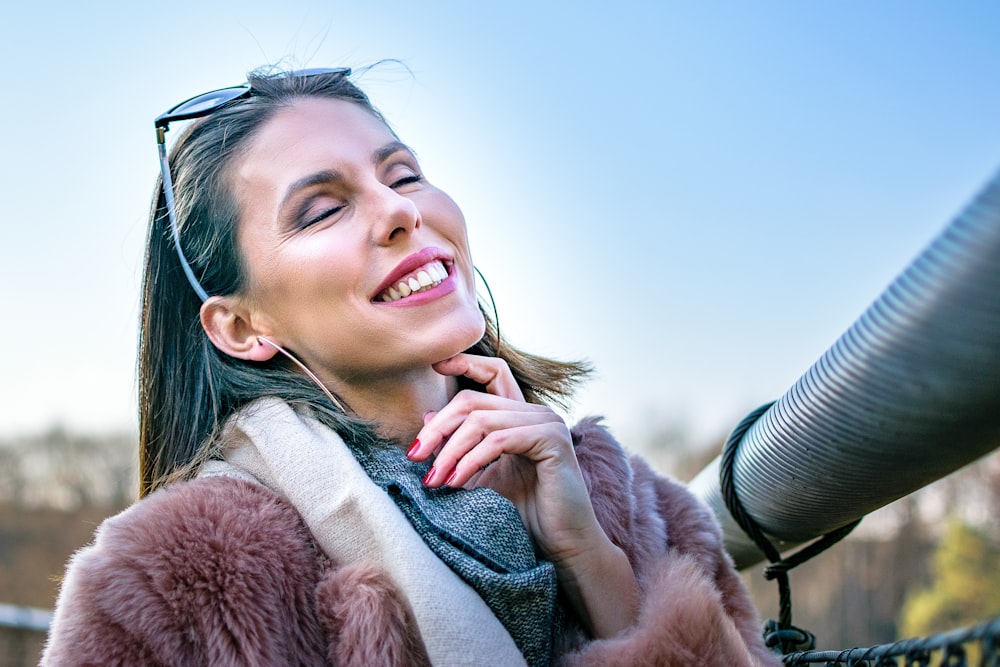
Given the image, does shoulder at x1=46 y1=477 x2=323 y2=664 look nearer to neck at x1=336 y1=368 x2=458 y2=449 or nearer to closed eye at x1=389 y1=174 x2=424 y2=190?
neck at x1=336 y1=368 x2=458 y2=449

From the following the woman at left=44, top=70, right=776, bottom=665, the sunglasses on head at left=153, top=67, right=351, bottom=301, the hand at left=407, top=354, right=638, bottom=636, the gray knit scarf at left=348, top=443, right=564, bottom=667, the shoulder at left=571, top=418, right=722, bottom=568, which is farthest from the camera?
the sunglasses on head at left=153, top=67, right=351, bottom=301

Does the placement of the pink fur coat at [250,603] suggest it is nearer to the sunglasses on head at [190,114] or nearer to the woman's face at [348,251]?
the woman's face at [348,251]

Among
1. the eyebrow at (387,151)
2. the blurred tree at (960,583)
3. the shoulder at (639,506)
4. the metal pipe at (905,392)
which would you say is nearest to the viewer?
the metal pipe at (905,392)

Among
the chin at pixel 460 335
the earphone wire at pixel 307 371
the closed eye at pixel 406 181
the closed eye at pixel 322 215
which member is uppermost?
the closed eye at pixel 406 181

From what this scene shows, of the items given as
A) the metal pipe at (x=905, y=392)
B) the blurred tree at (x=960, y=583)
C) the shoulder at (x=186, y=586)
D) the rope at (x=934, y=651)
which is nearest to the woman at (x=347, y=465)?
the shoulder at (x=186, y=586)

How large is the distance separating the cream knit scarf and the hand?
17 centimetres

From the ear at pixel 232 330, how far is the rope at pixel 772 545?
1209 mm

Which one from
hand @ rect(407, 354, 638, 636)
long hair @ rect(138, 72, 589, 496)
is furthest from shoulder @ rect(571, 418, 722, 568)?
long hair @ rect(138, 72, 589, 496)

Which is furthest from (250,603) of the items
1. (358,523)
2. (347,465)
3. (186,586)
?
(347,465)

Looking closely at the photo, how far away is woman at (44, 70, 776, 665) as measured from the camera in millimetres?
1529

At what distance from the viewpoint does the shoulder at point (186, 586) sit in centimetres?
143

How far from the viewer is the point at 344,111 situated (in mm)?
2359

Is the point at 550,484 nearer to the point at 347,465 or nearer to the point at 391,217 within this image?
the point at 347,465

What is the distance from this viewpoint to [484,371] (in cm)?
231
